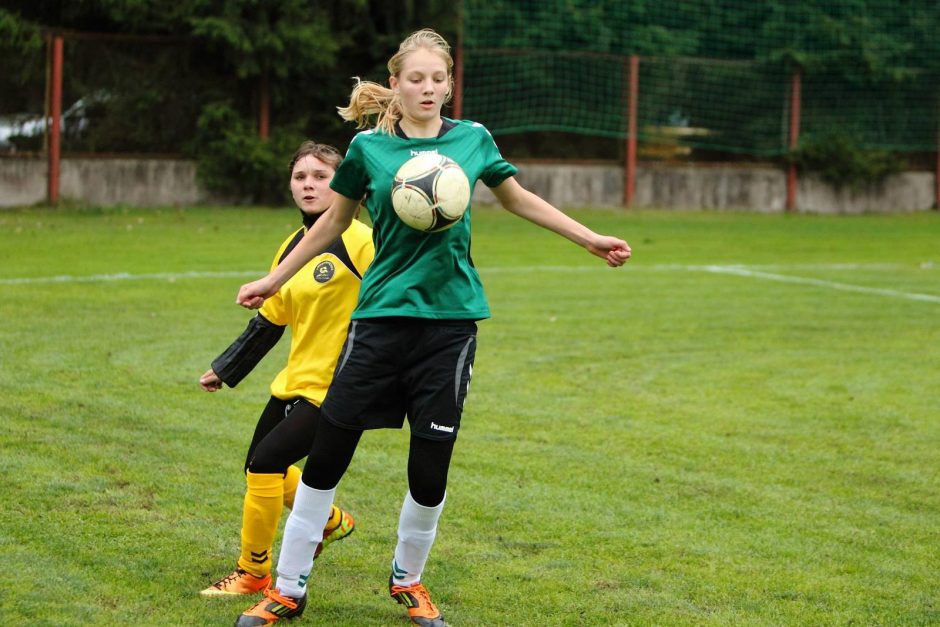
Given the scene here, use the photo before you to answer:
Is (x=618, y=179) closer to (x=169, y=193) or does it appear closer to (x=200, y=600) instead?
(x=169, y=193)

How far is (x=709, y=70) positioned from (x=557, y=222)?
23607 millimetres

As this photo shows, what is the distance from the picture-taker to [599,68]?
26.5 metres

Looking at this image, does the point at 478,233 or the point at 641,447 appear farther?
the point at 478,233

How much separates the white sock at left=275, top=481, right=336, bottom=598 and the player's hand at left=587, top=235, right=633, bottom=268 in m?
1.17

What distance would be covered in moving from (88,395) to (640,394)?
3341 millimetres

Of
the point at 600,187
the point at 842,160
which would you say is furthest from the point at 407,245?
the point at 842,160

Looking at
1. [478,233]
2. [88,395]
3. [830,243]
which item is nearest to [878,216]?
[830,243]

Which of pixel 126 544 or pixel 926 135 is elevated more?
pixel 926 135

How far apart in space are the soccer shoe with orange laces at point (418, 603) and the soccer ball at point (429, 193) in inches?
46.9

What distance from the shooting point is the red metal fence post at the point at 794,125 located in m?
27.7

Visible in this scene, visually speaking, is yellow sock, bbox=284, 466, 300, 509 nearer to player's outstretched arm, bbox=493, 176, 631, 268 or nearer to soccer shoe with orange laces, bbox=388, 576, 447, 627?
soccer shoe with orange laces, bbox=388, 576, 447, 627

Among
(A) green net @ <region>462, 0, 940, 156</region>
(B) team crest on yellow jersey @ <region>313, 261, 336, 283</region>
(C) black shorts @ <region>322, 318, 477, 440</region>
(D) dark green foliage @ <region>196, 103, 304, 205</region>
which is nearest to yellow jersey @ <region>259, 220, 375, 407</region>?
(B) team crest on yellow jersey @ <region>313, 261, 336, 283</region>

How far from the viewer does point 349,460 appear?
14.6ft

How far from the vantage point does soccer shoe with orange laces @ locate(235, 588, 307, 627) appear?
4445mm
